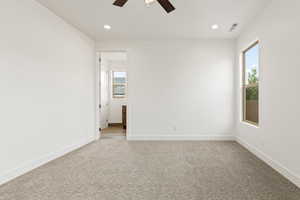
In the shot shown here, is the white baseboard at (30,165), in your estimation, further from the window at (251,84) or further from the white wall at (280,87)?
the window at (251,84)

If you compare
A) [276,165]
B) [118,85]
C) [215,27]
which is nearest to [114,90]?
[118,85]

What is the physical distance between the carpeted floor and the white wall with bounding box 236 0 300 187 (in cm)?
29

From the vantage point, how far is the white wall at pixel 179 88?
4570 millimetres

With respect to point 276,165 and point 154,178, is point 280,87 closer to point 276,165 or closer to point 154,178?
point 276,165

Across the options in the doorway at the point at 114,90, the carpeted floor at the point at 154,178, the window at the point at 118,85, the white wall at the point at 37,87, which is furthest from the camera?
the window at the point at 118,85

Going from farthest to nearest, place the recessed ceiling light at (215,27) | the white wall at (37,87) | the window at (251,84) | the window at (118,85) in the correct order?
the window at (118,85) → the recessed ceiling light at (215,27) → the window at (251,84) → the white wall at (37,87)

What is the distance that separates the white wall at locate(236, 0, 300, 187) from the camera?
2.23m

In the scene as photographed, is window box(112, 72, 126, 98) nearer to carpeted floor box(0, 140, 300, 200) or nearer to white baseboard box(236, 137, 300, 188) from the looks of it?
carpeted floor box(0, 140, 300, 200)

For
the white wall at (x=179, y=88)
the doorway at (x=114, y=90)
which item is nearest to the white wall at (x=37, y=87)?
the white wall at (x=179, y=88)

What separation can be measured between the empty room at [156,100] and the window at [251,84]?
0.09ft

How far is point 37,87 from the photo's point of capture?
2814mm

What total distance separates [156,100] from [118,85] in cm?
306

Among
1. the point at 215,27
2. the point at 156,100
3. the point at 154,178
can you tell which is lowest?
the point at 154,178

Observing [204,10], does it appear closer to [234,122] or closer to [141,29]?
[141,29]
